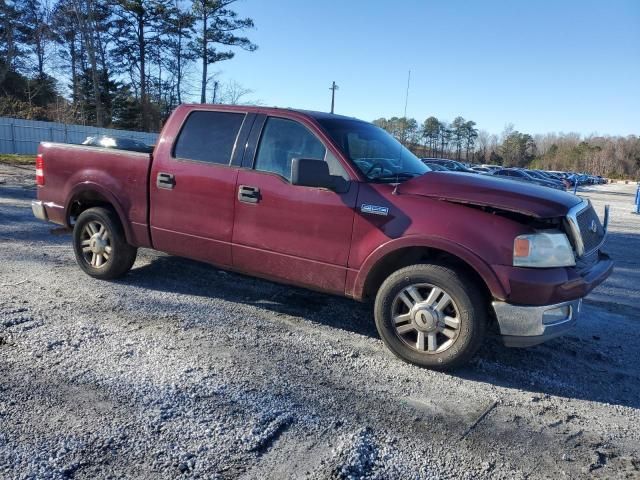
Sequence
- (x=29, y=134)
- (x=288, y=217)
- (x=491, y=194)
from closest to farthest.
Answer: (x=491, y=194)
(x=288, y=217)
(x=29, y=134)

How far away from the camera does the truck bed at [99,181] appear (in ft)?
16.4

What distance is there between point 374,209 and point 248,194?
3.97ft

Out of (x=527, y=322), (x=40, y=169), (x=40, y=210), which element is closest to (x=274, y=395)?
(x=527, y=322)

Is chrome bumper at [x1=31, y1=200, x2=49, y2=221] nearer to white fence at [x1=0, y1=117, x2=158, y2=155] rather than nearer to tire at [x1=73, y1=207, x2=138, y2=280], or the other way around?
tire at [x1=73, y1=207, x2=138, y2=280]

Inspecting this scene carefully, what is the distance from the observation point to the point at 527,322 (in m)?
3.40

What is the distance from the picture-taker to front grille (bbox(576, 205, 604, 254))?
3.74 metres

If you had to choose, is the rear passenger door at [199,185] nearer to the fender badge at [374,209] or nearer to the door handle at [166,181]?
the door handle at [166,181]

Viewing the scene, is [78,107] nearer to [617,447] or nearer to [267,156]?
[267,156]

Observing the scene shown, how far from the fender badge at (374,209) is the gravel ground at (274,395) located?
45.3 inches

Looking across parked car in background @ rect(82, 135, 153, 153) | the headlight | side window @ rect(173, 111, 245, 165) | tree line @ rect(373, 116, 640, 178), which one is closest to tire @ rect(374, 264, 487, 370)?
the headlight

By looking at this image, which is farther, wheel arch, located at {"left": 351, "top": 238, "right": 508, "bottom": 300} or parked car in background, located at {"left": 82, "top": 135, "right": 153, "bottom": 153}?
parked car in background, located at {"left": 82, "top": 135, "right": 153, "bottom": 153}

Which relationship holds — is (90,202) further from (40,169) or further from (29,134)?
(29,134)

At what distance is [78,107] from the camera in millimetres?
43062

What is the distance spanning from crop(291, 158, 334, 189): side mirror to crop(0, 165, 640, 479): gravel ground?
134 cm
